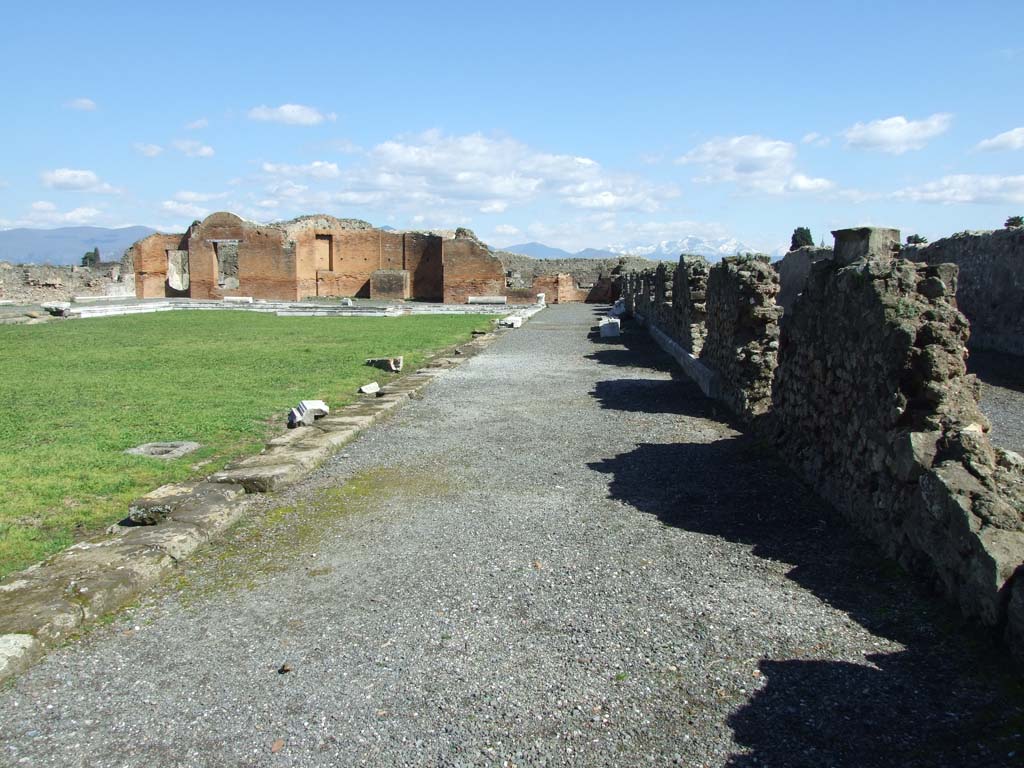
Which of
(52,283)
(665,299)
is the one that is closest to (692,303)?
(665,299)

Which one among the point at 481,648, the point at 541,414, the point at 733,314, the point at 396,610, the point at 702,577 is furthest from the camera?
the point at 733,314

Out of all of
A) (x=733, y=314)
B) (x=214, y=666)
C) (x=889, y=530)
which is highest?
(x=733, y=314)

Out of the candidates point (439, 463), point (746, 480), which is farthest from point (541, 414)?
point (746, 480)

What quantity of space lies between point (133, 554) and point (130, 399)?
20.3 feet

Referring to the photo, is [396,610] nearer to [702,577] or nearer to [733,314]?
[702,577]

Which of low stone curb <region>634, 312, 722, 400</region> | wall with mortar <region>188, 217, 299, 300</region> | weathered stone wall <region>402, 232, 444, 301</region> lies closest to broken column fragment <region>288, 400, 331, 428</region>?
low stone curb <region>634, 312, 722, 400</region>

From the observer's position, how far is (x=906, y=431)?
462 centimetres

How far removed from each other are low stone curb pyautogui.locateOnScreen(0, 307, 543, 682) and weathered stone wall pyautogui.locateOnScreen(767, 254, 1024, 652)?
398 centimetres

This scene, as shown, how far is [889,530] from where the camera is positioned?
449cm

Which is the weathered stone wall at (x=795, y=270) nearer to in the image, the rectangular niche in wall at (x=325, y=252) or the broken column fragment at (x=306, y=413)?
the broken column fragment at (x=306, y=413)

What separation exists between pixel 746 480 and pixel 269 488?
3637mm

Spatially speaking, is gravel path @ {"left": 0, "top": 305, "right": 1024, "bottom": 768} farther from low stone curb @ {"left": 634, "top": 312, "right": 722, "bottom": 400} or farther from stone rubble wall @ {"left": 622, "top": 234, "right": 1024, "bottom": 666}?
low stone curb @ {"left": 634, "top": 312, "right": 722, "bottom": 400}

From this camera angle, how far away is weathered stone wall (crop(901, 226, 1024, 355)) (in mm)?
13148

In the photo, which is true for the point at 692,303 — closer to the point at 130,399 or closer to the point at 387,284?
the point at 130,399
